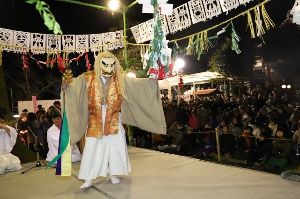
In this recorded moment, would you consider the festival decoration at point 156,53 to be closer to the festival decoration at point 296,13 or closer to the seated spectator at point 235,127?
the festival decoration at point 296,13

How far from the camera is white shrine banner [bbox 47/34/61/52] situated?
358 inches

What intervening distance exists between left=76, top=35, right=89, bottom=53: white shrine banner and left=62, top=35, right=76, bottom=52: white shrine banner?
11cm

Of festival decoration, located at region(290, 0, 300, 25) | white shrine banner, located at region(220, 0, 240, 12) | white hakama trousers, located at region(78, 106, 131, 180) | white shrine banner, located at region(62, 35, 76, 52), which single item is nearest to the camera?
festival decoration, located at region(290, 0, 300, 25)

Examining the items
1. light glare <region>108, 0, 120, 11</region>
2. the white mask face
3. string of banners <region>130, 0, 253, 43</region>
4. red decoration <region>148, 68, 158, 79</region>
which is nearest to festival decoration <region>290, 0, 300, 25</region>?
string of banners <region>130, 0, 253, 43</region>

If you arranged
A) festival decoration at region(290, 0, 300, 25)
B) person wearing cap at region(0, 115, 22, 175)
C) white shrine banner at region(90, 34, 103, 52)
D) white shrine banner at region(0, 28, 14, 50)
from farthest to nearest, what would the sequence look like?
white shrine banner at region(90, 34, 103, 52) < white shrine banner at region(0, 28, 14, 50) < person wearing cap at region(0, 115, 22, 175) < festival decoration at region(290, 0, 300, 25)

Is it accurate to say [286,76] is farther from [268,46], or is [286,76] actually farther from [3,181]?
[3,181]

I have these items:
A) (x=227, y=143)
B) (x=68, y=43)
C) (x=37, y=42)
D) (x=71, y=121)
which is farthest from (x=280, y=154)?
(x=37, y=42)

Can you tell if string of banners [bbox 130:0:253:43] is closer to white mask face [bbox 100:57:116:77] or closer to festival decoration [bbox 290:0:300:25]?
festival decoration [bbox 290:0:300:25]

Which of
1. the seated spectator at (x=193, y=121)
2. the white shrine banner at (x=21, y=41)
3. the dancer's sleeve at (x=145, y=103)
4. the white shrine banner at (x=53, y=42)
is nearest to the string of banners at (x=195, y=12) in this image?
the dancer's sleeve at (x=145, y=103)

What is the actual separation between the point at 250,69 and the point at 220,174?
22819 mm

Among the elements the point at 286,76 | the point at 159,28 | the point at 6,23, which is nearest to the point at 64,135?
the point at 159,28

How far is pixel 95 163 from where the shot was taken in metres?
4.68

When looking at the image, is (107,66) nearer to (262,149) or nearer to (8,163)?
(8,163)

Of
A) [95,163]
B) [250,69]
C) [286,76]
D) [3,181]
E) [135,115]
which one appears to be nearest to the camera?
[95,163]
